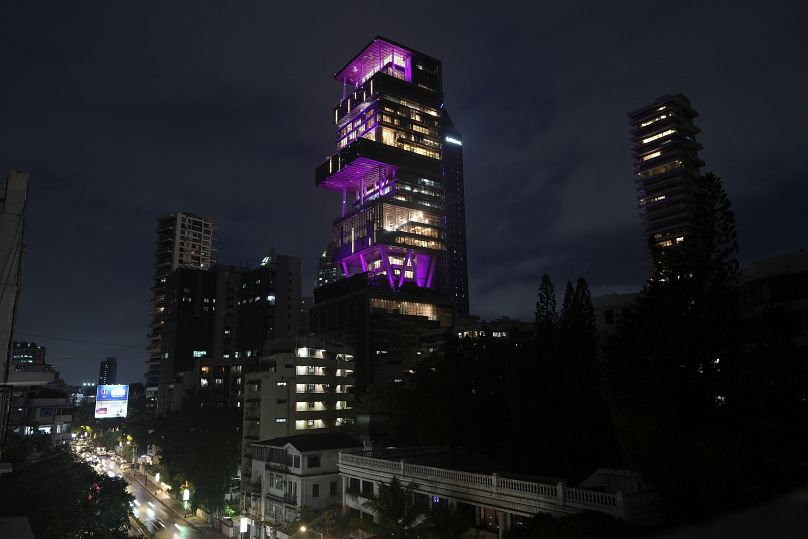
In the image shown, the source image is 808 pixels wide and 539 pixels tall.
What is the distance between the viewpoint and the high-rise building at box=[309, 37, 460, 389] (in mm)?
116000

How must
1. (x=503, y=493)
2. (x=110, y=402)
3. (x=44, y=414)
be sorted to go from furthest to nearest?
(x=44, y=414), (x=110, y=402), (x=503, y=493)

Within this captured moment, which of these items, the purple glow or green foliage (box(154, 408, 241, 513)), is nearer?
green foliage (box(154, 408, 241, 513))

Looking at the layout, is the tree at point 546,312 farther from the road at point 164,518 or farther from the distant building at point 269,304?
the distant building at point 269,304

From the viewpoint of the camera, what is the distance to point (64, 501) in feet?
104

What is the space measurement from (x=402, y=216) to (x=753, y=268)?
9587 centimetres

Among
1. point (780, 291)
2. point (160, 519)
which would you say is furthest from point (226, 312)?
point (780, 291)

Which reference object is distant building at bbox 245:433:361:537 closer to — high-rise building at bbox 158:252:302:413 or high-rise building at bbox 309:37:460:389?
high-rise building at bbox 309:37:460:389

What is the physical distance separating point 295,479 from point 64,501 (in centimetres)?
1445

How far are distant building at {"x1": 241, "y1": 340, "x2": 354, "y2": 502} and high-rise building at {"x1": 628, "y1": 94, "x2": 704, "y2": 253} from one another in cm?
10663

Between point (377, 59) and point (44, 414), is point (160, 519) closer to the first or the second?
point (44, 414)

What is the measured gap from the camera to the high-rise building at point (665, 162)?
481 ft

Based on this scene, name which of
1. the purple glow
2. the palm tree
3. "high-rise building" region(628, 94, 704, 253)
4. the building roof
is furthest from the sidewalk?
"high-rise building" region(628, 94, 704, 253)

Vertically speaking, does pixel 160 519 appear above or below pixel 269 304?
below

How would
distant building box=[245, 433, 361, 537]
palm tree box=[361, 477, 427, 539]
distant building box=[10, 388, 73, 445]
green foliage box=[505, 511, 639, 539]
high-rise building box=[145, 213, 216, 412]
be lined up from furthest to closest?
high-rise building box=[145, 213, 216, 412] → distant building box=[10, 388, 73, 445] → distant building box=[245, 433, 361, 537] → palm tree box=[361, 477, 427, 539] → green foliage box=[505, 511, 639, 539]
